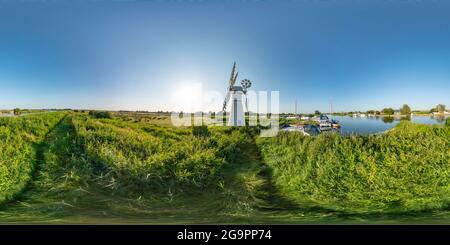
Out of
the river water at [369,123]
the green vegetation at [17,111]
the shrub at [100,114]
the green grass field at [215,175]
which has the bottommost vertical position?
the green grass field at [215,175]

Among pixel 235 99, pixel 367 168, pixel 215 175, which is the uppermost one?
pixel 235 99

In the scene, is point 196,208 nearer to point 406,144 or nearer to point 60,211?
point 60,211

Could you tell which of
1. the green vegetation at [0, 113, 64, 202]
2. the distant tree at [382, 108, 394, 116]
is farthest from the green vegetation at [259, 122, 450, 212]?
the green vegetation at [0, 113, 64, 202]

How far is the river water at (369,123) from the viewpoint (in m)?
6.55

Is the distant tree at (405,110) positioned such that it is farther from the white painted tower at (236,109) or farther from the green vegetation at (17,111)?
the green vegetation at (17,111)

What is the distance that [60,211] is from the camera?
19.1ft

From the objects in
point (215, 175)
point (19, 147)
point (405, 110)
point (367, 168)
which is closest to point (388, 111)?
point (405, 110)

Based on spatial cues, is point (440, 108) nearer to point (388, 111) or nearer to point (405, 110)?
point (405, 110)

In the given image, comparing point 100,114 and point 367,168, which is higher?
point 100,114

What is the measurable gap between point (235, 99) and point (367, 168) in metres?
2.58

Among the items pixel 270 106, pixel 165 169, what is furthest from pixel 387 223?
pixel 165 169

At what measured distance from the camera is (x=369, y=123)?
657 centimetres

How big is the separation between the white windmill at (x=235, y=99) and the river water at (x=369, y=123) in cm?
173

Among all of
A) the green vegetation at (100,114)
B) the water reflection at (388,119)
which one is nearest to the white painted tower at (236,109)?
the green vegetation at (100,114)
